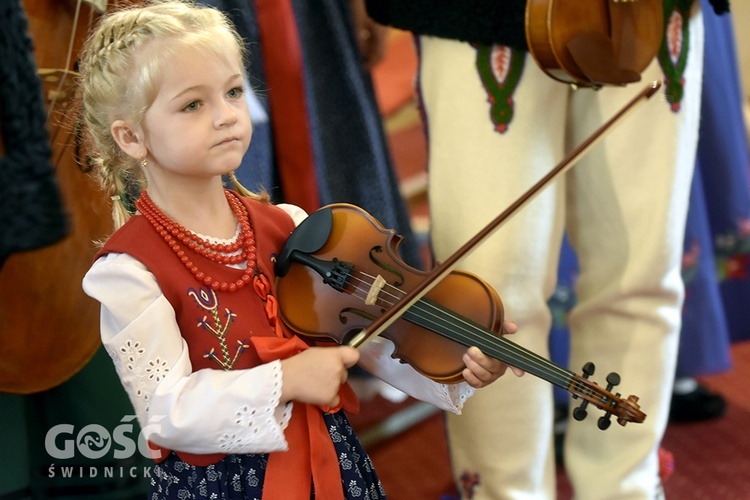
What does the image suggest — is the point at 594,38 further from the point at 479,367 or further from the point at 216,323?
the point at 216,323

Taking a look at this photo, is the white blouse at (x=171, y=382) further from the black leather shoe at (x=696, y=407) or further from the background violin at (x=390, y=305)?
the black leather shoe at (x=696, y=407)

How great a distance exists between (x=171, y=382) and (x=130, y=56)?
0.94 ft

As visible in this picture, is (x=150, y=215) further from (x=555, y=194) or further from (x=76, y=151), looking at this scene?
(x=555, y=194)

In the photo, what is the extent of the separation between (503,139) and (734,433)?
88 centimetres

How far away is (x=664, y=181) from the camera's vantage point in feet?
3.83

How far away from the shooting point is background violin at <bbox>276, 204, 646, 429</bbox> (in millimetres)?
814

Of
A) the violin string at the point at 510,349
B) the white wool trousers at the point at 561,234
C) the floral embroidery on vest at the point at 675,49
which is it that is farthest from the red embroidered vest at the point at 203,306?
the floral embroidery on vest at the point at 675,49

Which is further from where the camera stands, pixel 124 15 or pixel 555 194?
pixel 555 194

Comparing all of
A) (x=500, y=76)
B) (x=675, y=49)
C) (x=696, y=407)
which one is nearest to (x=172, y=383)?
(x=500, y=76)

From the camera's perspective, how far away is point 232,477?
0.82 m

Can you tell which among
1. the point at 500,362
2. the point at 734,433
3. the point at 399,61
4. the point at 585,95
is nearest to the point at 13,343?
the point at 500,362

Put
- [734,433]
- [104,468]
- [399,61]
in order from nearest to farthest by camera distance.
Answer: [104,468] < [734,433] < [399,61]

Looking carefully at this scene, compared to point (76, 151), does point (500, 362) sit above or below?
below

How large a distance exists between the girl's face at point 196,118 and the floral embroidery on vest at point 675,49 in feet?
2.02
